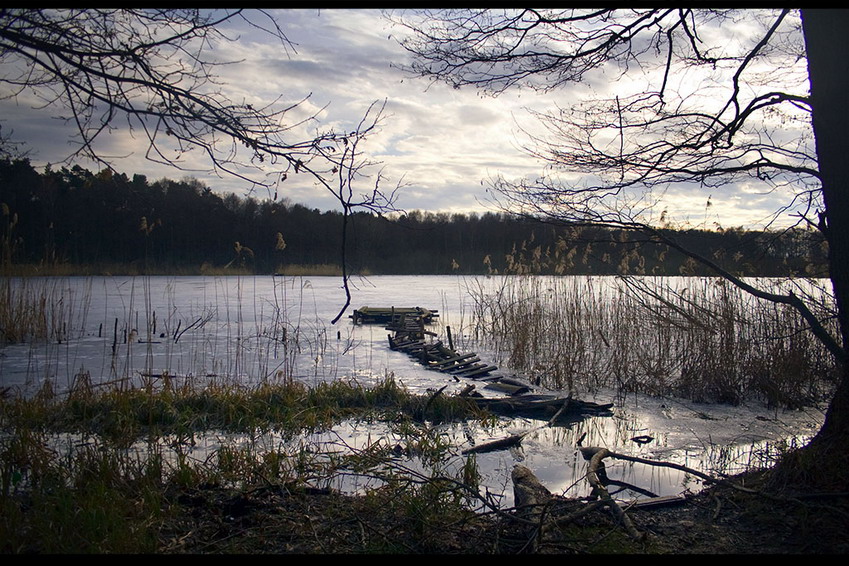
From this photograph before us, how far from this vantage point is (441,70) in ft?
15.8

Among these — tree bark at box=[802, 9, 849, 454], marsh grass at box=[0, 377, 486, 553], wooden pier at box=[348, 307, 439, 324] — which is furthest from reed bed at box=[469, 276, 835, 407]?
wooden pier at box=[348, 307, 439, 324]

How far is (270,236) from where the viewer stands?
785 inches

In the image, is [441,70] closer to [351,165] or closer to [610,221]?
[610,221]

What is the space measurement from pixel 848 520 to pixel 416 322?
9.37 m

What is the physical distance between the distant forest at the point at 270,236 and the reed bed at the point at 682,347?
58cm

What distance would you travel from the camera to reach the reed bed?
21.1 feet

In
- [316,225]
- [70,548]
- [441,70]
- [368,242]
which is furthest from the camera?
[316,225]

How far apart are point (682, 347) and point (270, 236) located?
608 inches

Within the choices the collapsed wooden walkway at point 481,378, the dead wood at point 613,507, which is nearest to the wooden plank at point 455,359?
the collapsed wooden walkway at point 481,378

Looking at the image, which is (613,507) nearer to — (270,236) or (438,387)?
(438,387)

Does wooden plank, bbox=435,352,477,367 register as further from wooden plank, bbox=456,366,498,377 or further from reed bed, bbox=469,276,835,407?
reed bed, bbox=469,276,835,407

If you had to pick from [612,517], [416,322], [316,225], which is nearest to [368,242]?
[612,517]

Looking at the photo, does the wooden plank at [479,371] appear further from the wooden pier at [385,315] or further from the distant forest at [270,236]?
the wooden pier at [385,315]

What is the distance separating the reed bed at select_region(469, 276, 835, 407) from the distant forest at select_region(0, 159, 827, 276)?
578mm
